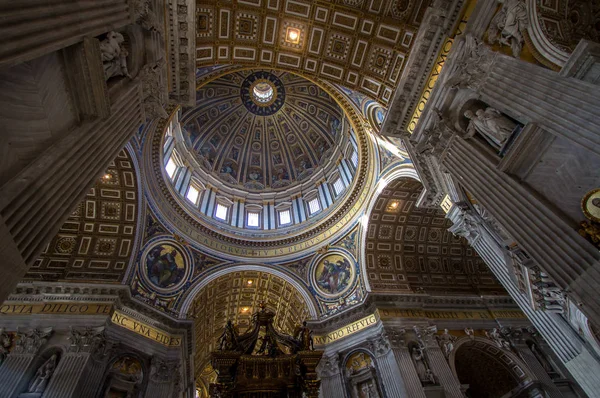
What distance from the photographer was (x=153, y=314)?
49.0 feet

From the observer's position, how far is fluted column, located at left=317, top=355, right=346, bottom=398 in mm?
14523

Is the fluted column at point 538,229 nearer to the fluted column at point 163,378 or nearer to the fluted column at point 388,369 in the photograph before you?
the fluted column at point 388,369

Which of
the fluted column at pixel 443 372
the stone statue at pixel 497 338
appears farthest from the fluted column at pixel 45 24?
the stone statue at pixel 497 338

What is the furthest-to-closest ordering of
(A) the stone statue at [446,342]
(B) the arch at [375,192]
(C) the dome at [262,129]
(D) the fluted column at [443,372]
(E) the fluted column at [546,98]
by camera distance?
(C) the dome at [262,129] → (B) the arch at [375,192] → (A) the stone statue at [446,342] → (D) the fluted column at [443,372] → (E) the fluted column at [546,98]

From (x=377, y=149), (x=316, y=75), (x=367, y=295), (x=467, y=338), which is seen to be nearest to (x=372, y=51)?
(x=316, y=75)

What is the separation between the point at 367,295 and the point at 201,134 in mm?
16215

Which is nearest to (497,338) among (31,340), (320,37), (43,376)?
(320,37)

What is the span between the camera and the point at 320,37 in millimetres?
11836

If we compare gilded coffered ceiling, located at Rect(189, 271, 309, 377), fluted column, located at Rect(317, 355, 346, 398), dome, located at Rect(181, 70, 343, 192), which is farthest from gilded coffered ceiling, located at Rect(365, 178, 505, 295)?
dome, located at Rect(181, 70, 343, 192)

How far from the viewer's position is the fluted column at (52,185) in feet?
12.6

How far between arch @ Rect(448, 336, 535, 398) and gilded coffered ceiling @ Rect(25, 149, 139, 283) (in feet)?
51.5

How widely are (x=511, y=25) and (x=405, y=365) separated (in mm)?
12545

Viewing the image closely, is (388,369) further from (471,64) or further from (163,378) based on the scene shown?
(471,64)

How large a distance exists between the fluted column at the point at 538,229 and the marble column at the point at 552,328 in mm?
2642
